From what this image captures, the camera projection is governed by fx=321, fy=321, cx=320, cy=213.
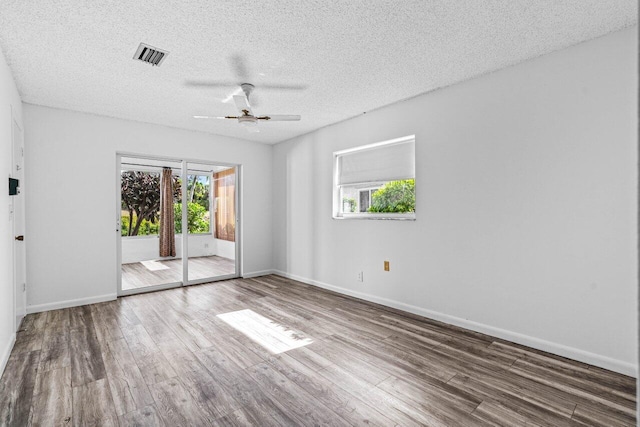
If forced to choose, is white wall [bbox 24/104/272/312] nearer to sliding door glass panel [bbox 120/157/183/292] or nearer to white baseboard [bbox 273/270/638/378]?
sliding door glass panel [bbox 120/157/183/292]

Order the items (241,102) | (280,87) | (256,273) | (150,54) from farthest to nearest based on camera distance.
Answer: (256,273), (280,87), (241,102), (150,54)

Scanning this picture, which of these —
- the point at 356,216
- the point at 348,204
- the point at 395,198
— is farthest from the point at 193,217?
the point at 395,198

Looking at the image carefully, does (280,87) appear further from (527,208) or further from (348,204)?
(527,208)

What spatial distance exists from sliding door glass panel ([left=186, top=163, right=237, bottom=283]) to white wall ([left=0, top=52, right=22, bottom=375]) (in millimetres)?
2619

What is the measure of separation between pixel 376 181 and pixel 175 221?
356 centimetres

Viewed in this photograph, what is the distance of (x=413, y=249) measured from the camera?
380 centimetres

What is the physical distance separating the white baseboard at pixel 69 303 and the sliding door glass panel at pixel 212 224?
1.30m

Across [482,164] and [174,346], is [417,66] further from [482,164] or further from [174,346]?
[174,346]

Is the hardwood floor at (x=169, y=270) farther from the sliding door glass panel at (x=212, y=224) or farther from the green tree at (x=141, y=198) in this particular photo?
the green tree at (x=141, y=198)

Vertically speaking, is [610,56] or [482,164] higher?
[610,56]

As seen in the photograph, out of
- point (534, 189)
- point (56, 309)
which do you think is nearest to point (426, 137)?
point (534, 189)

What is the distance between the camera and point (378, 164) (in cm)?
432

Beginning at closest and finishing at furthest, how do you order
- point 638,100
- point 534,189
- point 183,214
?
point 638,100 → point 534,189 → point 183,214

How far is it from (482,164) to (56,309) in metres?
5.26
